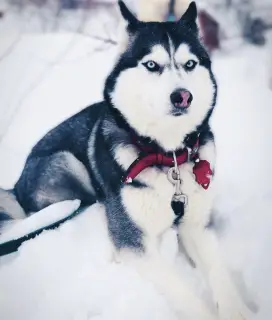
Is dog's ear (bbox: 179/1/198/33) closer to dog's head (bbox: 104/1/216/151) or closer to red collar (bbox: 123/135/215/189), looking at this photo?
dog's head (bbox: 104/1/216/151)

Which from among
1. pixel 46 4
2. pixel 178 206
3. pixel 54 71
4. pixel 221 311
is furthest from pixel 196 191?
pixel 46 4

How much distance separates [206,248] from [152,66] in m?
0.42

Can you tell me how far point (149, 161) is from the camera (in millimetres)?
898

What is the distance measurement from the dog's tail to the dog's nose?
1.44ft

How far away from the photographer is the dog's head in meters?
0.82

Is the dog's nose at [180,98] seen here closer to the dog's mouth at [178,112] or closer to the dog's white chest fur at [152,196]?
the dog's mouth at [178,112]

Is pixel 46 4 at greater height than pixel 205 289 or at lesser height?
greater

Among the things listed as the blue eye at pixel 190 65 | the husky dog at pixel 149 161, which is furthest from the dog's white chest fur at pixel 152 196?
the blue eye at pixel 190 65

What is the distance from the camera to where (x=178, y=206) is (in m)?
0.90

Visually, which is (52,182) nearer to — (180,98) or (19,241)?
(19,241)

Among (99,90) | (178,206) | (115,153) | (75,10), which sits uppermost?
(75,10)

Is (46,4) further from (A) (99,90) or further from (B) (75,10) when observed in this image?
(A) (99,90)

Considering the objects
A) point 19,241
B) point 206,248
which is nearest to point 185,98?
point 206,248

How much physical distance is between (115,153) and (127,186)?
0.08 meters
